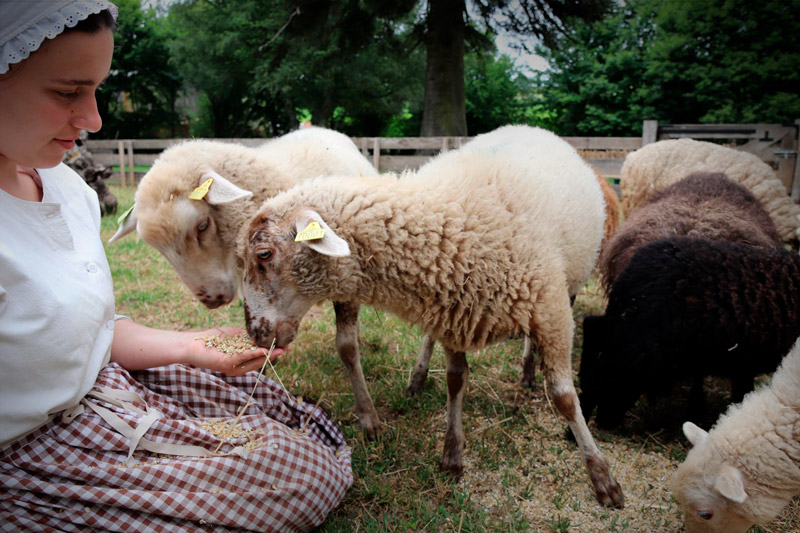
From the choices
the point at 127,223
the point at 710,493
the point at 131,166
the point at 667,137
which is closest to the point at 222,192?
the point at 127,223

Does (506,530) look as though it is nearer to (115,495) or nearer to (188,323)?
(115,495)

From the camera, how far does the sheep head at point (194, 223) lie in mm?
3043

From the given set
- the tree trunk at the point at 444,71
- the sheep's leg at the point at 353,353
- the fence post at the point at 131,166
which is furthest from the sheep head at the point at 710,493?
the fence post at the point at 131,166

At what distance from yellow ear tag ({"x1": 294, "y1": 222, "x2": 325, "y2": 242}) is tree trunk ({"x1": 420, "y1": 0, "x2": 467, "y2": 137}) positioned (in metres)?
11.6

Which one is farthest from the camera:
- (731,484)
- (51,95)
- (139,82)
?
(139,82)

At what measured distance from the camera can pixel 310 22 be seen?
14.3 metres

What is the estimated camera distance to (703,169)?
17.1ft

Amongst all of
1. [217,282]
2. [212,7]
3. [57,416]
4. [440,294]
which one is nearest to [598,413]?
[440,294]

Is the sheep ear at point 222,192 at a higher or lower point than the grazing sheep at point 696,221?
higher

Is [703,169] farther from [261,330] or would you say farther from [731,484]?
[261,330]

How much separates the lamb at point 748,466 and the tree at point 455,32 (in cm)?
1161

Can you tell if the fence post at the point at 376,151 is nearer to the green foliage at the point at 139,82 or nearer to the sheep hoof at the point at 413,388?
the sheep hoof at the point at 413,388

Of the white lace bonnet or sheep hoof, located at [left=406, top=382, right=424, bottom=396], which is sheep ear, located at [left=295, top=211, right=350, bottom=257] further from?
sheep hoof, located at [left=406, top=382, right=424, bottom=396]

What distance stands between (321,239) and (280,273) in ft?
0.98
